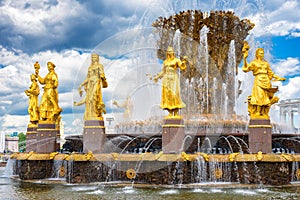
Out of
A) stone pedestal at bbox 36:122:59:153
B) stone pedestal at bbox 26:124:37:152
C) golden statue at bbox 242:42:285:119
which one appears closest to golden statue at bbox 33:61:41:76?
stone pedestal at bbox 26:124:37:152

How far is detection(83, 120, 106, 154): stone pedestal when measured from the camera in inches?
610

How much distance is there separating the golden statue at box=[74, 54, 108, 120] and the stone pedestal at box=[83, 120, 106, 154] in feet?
0.79

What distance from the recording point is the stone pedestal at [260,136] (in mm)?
14594

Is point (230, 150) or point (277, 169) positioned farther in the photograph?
point (230, 150)

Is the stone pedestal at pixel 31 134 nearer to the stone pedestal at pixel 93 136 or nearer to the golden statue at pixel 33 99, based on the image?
the golden statue at pixel 33 99

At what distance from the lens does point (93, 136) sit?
1557cm

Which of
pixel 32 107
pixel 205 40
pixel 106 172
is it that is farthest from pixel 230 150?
pixel 32 107

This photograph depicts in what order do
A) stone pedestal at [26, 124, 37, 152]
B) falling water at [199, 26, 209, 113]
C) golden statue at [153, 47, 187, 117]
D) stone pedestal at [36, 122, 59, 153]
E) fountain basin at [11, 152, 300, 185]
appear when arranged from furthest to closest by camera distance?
falling water at [199, 26, 209, 113] → stone pedestal at [26, 124, 37, 152] → stone pedestal at [36, 122, 59, 153] → golden statue at [153, 47, 187, 117] → fountain basin at [11, 152, 300, 185]

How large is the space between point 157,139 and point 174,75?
2870 millimetres

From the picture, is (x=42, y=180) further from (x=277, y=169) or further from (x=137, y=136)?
(x=277, y=169)

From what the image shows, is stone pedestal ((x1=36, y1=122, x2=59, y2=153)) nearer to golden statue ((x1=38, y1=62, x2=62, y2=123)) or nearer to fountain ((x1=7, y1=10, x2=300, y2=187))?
fountain ((x1=7, y1=10, x2=300, y2=187))

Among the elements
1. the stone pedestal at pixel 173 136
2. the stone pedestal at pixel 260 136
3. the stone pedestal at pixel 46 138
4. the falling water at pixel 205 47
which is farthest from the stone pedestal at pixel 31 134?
the stone pedestal at pixel 260 136

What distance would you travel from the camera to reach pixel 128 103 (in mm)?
21031

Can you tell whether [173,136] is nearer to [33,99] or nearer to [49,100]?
[49,100]
